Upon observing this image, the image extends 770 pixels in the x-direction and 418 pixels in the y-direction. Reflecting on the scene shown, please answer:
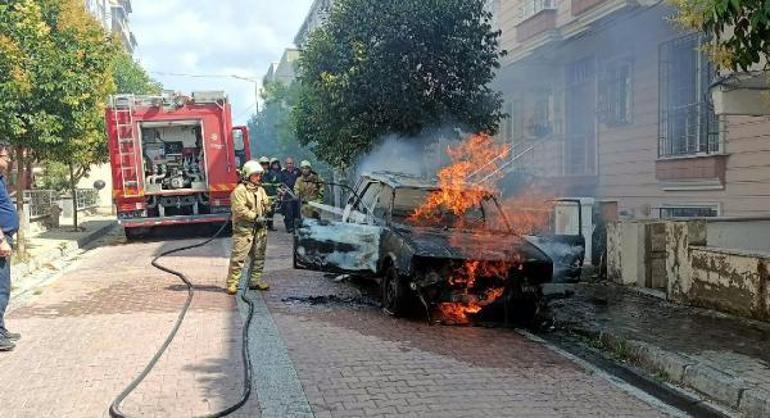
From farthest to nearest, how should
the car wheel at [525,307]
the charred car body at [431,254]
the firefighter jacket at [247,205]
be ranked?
the firefighter jacket at [247,205] < the car wheel at [525,307] < the charred car body at [431,254]

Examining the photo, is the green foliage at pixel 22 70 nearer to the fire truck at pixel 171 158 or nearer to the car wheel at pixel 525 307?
the fire truck at pixel 171 158

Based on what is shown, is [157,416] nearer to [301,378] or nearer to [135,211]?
[301,378]

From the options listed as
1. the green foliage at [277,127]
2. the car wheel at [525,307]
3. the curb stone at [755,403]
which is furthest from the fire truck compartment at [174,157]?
the green foliage at [277,127]

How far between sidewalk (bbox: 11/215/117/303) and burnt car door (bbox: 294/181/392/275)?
374 cm

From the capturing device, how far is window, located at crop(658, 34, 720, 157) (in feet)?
36.6

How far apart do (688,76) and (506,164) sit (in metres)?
5.50

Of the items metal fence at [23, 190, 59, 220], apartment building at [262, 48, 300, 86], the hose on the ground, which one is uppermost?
apartment building at [262, 48, 300, 86]

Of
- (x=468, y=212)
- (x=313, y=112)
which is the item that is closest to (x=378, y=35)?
(x=313, y=112)

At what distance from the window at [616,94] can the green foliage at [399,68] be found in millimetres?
2491

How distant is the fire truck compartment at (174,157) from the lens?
15594mm

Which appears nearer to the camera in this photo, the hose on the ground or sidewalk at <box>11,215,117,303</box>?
the hose on the ground

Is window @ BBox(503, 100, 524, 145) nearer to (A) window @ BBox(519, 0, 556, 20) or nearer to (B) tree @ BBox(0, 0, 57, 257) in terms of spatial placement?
(A) window @ BBox(519, 0, 556, 20)

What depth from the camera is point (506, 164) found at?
16656mm

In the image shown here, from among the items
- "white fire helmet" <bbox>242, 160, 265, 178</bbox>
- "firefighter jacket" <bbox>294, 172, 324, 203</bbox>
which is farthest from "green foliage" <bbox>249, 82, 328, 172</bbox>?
"white fire helmet" <bbox>242, 160, 265, 178</bbox>
